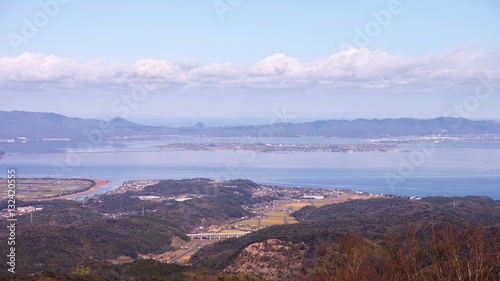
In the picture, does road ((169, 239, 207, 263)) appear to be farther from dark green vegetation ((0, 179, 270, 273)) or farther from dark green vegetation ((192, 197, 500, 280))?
dark green vegetation ((0, 179, 270, 273))

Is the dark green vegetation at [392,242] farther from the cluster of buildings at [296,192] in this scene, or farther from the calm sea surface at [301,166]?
the calm sea surface at [301,166]

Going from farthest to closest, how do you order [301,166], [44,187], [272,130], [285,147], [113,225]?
[272,130] → [285,147] → [301,166] → [44,187] → [113,225]

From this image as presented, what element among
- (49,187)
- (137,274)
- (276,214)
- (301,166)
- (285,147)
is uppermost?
(285,147)

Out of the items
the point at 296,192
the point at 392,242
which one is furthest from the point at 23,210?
the point at 392,242

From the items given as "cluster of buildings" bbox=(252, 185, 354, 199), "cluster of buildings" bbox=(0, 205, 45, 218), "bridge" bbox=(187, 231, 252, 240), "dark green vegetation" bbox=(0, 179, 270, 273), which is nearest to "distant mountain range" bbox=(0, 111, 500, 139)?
"cluster of buildings" bbox=(252, 185, 354, 199)

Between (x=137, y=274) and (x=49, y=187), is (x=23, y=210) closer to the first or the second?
(x=49, y=187)

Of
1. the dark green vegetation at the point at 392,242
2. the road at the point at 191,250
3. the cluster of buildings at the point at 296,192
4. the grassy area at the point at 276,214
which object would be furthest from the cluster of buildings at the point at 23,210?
the cluster of buildings at the point at 296,192
